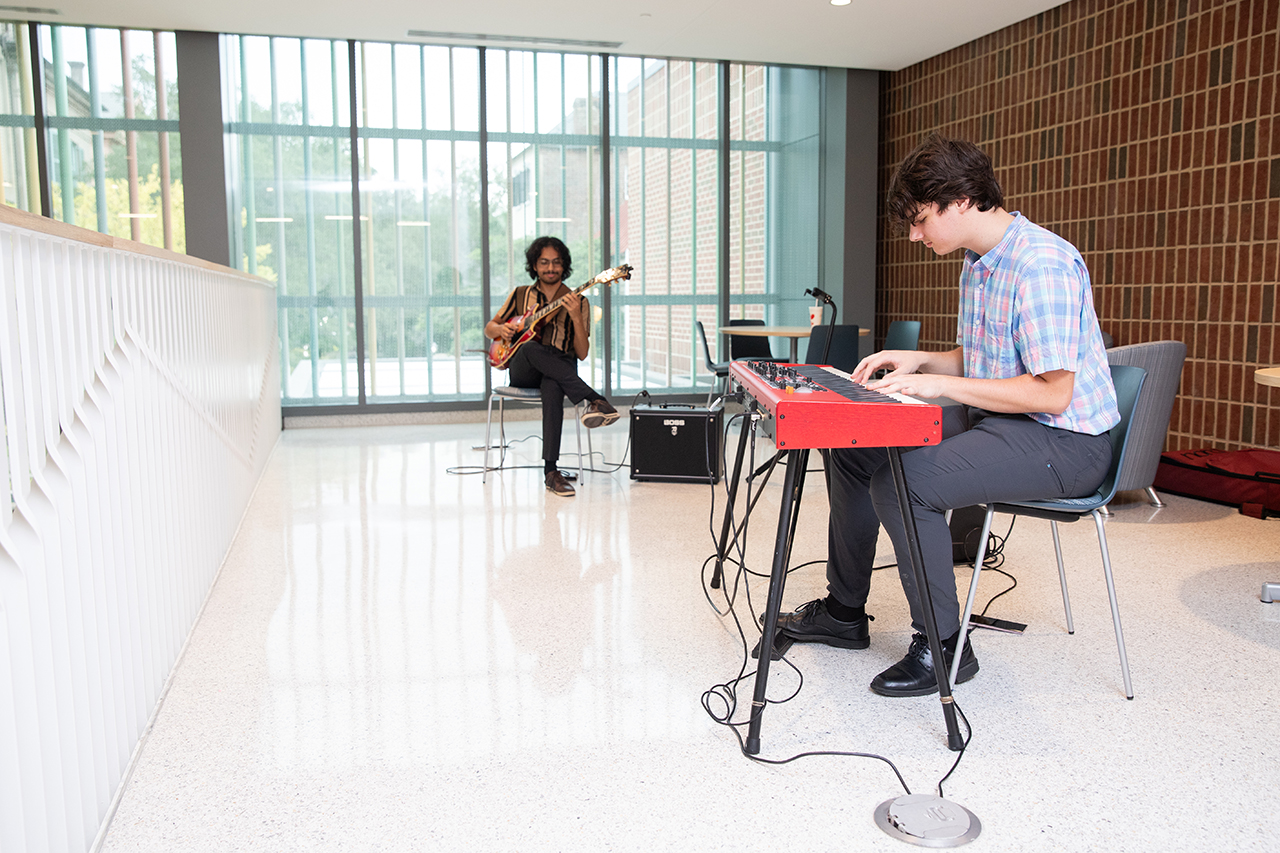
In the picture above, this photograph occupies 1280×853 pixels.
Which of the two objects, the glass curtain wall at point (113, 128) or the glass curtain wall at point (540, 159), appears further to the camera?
the glass curtain wall at point (540, 159)

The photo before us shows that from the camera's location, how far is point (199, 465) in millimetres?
3047

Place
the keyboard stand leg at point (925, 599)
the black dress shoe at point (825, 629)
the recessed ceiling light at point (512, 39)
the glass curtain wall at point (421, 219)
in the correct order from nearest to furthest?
the keyboard stand leg at point (925, 599)
the black dress shoe at point (825, 629)
the recessed ceiling light at point (512, 39)
the glass curtain wall at point (421, 219)

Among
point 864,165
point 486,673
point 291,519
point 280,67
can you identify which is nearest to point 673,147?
point 864,165

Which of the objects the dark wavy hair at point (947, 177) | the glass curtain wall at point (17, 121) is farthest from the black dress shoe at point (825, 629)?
the glass curtain wall at point (17, 121)

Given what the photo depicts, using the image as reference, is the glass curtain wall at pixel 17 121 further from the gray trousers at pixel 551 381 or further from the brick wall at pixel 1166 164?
the brick wall at pixel 1166 164

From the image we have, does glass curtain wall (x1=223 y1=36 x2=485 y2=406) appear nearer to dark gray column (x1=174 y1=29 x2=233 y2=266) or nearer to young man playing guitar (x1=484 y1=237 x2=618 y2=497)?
dark gray column (x1=174 y1=29 x2=233 y2=266)

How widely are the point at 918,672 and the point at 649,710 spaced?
0.65m

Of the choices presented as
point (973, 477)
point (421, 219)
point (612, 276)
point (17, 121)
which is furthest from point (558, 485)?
point (17, 121)

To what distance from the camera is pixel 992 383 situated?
7.04 ft

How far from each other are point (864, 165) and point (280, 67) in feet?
14.3

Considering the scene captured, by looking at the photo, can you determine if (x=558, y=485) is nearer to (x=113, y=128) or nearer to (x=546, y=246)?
(x=546, y=246)

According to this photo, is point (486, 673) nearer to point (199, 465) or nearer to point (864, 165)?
point (199, 465)

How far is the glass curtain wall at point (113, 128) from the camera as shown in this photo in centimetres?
642

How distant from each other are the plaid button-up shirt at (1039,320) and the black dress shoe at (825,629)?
29.6 inches
